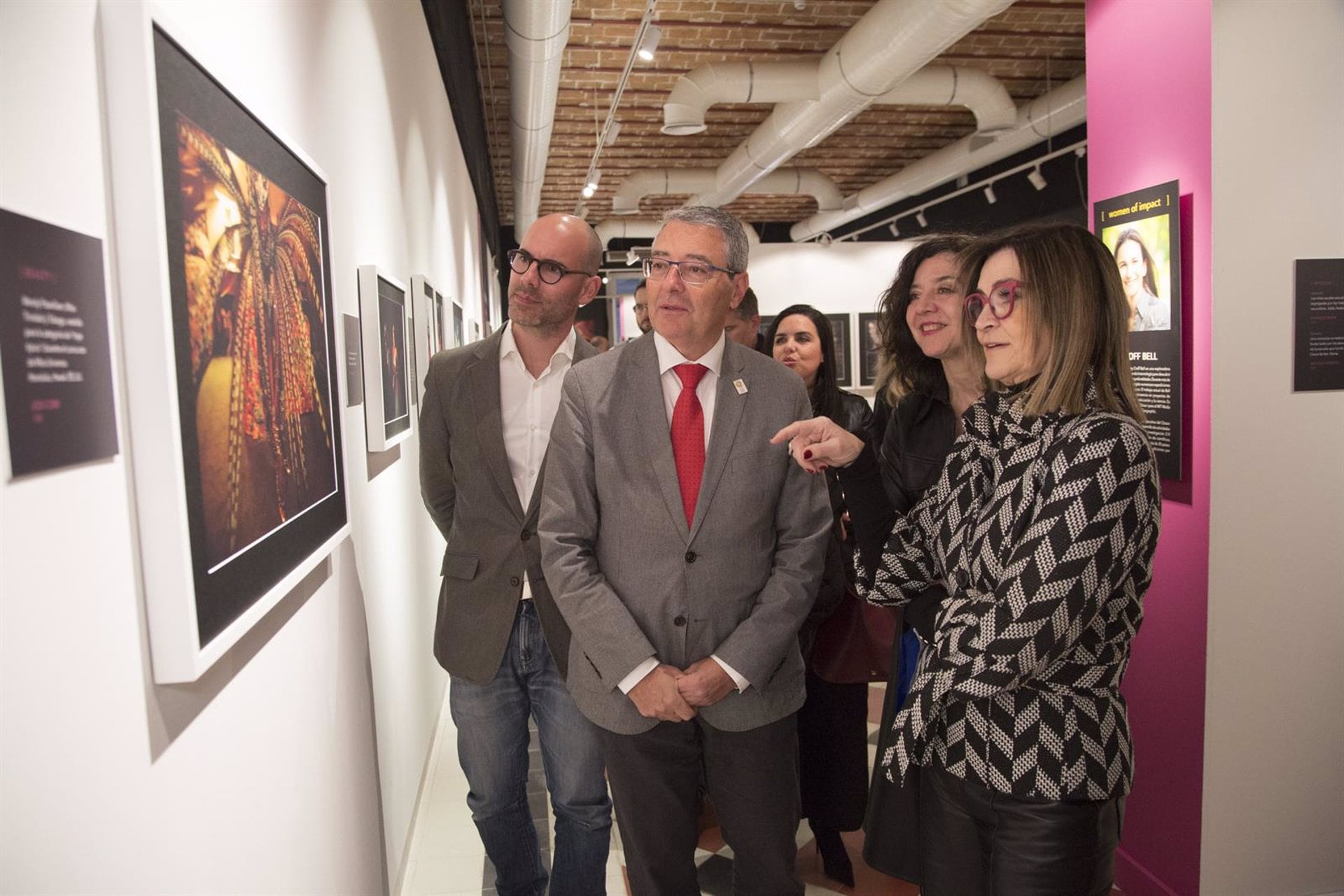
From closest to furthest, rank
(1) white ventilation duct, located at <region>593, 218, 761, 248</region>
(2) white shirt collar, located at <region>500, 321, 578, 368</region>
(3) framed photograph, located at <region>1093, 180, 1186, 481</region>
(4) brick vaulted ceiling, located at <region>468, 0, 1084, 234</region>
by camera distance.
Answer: (2) white shirt collar, located at <region>500, 321, 578, 368</region>
(3) framed photograph, located at <region>1093, 180, 1186, 481</region>
(4) brick vaulted ceiling, located at <region>468, 0, 1084, 234</region>
(1) white ventilation duct, located at <region>593, 218, 761, 248</region>

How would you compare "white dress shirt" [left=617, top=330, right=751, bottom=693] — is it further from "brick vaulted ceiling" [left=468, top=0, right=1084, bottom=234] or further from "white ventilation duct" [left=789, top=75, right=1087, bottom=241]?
"white ventilation duct" [left=789, top=75, right=1087, bottom=241]

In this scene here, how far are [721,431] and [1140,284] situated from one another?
1.82 metres

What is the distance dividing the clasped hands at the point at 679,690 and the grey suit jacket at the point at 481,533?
1.49 feet

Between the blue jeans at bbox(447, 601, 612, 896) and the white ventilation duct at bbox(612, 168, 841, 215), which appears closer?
the blue jeans at bbox(447, 601, 612, 896)

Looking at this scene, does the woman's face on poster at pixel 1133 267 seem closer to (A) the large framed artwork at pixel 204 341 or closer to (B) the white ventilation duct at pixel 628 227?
(A) the large framed artwork at pixel 204 341

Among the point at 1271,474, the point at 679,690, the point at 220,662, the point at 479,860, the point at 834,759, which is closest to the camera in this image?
the point at 220,662

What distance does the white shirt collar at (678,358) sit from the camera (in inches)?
85.3

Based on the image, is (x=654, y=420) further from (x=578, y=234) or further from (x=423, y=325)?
(x=423, y=325)

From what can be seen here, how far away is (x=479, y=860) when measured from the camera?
3303 mm

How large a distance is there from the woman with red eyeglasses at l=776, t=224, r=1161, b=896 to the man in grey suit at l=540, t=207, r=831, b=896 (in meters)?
0.38

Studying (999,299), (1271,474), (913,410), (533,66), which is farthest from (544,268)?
(533,66)

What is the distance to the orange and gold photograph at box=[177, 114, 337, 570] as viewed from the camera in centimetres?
119

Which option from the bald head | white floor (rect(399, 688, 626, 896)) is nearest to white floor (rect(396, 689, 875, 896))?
white floor (rect(399, 688, 626, 896))

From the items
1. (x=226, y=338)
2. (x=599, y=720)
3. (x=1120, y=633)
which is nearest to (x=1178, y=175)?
(x=1120, y=633)
